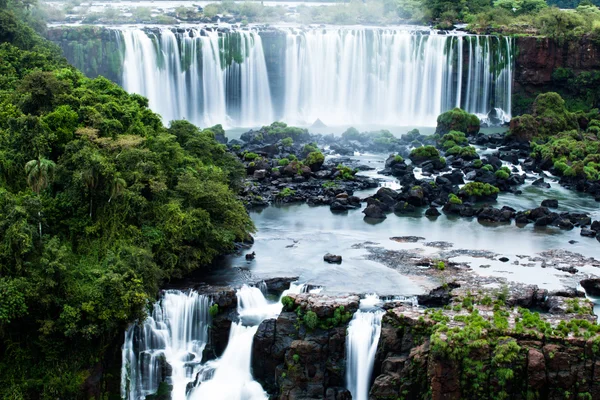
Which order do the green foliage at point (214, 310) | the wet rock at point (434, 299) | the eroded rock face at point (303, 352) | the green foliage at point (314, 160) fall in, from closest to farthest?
the eroded rock face at point (303, 352)
the green foliage at point (214, 310)
the wet rock at point (434, 299)
the green foliage at point (314, 160)

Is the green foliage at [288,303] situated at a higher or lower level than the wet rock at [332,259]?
higher

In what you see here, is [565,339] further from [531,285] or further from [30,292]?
[30,292]

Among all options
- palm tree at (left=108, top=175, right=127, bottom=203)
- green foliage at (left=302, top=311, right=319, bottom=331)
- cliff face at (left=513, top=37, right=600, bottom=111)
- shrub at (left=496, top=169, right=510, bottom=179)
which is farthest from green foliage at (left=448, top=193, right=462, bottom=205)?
cliff face at (left=513, top=37, right=600, bottom=111)

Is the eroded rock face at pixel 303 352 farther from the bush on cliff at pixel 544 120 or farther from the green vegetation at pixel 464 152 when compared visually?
the bush on cliff at pixel 544 120

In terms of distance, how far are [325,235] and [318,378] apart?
47.6 ft

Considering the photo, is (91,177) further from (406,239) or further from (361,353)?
(406,239)

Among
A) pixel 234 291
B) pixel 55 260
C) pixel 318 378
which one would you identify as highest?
pixel 55 260

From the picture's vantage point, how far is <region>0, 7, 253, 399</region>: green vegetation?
2980cm

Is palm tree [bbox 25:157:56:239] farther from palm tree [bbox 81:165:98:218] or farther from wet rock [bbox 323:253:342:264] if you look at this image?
wet rock [bbox 323:253:342:264]

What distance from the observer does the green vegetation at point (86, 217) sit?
29.8 meters

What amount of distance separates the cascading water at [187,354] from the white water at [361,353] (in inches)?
133

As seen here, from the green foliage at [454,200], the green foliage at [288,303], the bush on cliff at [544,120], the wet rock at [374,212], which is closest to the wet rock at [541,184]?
the green foliage at [454,200]

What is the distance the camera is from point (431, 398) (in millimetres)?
28812

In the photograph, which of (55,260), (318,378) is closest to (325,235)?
(318,378)
